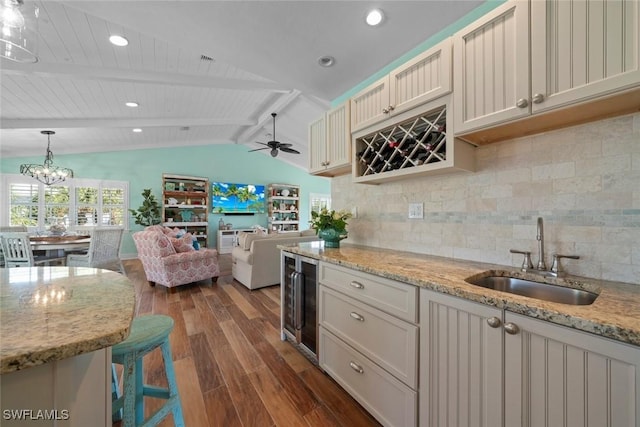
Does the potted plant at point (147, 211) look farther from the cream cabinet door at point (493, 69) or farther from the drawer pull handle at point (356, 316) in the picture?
the cream cabinet door at point (493, 69)

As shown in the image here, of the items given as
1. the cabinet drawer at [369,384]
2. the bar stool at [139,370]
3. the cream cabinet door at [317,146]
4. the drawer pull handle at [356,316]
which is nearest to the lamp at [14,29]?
the bar stool at [139,370]

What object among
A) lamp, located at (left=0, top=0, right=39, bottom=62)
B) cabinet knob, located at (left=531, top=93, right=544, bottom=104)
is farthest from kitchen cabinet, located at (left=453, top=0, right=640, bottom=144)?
lamp, located at (left=0, top=0, right=39, bottom=62)

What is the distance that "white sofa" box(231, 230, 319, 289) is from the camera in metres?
3.85

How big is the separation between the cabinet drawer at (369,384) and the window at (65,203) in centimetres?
700

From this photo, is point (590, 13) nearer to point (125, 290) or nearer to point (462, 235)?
point (462, 235)

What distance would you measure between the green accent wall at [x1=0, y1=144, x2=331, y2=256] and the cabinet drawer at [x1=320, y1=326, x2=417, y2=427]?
683 cm

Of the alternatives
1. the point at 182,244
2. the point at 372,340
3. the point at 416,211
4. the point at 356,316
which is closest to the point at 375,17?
the point at 416,211

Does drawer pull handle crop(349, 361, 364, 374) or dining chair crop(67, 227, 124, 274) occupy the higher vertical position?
dining chair crop(67, 227, 124, 274)

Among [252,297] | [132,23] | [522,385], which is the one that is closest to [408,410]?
[522,385]

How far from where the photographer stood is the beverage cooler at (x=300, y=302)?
1962 mm

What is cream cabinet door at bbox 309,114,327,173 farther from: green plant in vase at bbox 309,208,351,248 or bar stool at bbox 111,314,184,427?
bar stool at bbox 111,314,184,427

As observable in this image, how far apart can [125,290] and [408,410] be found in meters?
1.37

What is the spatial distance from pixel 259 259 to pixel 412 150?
9.61 ft

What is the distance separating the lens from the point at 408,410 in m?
1.23
